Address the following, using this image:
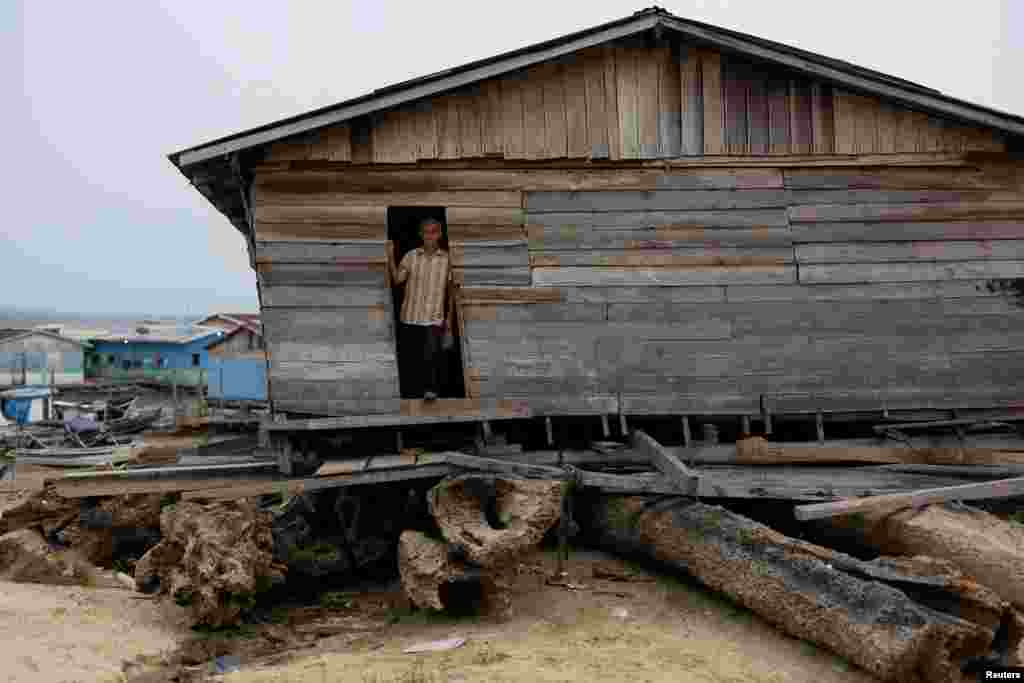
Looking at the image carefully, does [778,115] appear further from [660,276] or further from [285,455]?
[285,455]

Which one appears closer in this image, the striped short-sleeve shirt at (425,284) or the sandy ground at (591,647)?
the sandy ground at (591,647)

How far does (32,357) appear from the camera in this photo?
156 feet

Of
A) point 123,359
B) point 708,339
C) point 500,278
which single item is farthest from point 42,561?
point 123,359

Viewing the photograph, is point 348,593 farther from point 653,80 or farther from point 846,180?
point 846,180

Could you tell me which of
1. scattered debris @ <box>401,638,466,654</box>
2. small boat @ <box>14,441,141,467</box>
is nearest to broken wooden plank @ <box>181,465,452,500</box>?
scattered debris @ <box>401,638,466,654</box>

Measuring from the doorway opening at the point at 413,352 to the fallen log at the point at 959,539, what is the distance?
5.44 m

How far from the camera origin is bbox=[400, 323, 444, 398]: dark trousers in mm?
10250

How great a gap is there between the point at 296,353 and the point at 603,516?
363cm

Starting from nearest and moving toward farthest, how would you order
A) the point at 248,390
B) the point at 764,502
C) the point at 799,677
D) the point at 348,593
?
the point at 799,677, the point at 764,502, the point at 348,593, the point at 248,390

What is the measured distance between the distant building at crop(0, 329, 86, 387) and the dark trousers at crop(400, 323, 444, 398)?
41.8m

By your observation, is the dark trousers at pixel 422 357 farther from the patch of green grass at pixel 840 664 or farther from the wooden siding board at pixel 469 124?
the patch of green grass at pixel 840 664

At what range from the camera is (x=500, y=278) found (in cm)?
974

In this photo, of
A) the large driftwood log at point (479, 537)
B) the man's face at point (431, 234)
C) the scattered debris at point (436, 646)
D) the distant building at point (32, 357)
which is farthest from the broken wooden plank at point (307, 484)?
the distant building at point (32, 357)

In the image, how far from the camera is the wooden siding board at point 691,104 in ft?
33.1
